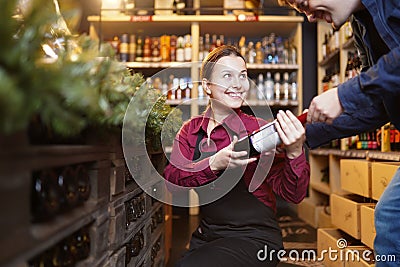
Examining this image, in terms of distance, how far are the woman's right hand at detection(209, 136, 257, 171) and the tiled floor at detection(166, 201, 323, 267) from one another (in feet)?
3.96

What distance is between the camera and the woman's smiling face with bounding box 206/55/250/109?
152 centimetres

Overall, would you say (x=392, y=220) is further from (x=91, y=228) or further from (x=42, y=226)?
(x=42, y=226)

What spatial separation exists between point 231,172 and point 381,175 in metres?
0.88

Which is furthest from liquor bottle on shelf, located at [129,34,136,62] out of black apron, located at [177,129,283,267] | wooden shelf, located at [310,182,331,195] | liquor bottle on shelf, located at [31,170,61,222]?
liquor bottle on shelf, located at [31,170,61,222]

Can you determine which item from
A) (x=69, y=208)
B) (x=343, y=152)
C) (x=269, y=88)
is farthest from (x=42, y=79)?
(x=269, y=88)

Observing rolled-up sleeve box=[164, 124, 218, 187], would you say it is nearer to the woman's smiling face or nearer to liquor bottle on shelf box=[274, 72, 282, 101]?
the woman's smiling face

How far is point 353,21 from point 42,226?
1067 millimetres

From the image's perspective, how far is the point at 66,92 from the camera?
24.1 inches

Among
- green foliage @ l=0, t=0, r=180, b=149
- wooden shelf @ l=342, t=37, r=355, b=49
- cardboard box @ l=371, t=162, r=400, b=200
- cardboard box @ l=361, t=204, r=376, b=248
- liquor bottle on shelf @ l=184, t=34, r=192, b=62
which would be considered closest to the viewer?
green foliage @ l=0, t=0, r=180, b=149

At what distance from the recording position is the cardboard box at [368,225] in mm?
1896

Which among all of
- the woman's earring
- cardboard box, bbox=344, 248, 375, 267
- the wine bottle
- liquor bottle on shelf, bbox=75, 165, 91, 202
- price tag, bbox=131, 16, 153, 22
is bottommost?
cardboard box, bbox=344, 248, 375, 267

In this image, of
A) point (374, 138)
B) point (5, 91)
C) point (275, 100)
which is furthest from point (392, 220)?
point (275, 100)

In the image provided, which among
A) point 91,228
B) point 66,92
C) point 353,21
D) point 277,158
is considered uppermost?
point 353,21

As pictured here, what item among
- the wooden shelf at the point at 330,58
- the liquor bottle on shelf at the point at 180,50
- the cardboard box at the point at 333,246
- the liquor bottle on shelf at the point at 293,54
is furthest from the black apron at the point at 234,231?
the liquor bottle on shelf at the point at 293,54
